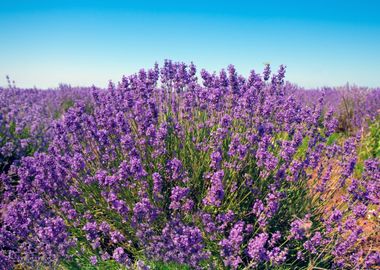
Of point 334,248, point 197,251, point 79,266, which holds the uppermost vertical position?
point 197,251

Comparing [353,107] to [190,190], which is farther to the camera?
[353,107]

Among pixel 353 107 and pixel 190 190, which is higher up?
pixel 353 107

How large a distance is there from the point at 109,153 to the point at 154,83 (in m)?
1.16

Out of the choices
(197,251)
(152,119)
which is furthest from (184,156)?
(197,251)

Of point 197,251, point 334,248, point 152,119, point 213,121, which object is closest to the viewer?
point 197,251

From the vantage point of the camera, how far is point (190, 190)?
9.97 ft

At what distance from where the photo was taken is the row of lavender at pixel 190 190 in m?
2.37

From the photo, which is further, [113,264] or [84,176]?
[84,176]

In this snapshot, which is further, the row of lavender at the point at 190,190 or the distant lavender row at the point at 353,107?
the distant lavender row at the point at 353,107

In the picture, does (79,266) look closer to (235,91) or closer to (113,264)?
(113,264)

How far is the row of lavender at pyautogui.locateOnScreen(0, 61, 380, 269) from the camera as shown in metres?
2.37

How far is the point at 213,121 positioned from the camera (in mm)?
3535

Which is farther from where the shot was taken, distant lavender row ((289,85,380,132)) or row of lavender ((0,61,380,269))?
distant lavender row ((289,85,380,132))

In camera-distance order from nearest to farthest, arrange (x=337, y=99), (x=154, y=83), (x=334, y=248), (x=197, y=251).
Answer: (x=197, y=251) < (x=334, y=248) < (x=154, y=83) < (x=337, y=99)
